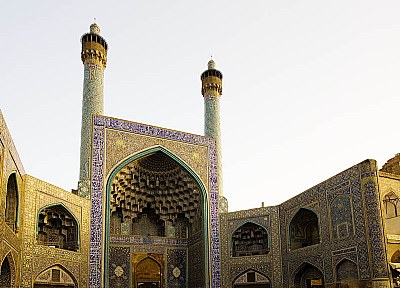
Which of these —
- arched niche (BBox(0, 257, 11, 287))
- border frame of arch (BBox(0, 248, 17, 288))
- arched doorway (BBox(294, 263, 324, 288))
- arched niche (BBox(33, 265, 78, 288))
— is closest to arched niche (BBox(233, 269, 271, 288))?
arched doorway (BBox(294, 263, 324, 288))

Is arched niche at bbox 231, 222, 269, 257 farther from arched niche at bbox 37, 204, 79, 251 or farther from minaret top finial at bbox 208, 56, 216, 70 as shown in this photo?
minaret top finial at bbox 208, 56, 216, 70

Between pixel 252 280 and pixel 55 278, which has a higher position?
pixel 55 278

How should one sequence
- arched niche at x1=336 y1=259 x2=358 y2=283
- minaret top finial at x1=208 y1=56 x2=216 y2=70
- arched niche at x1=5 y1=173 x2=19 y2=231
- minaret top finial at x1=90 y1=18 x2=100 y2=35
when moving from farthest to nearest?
1. minaret top finial at x1=208 y1=56 x2=216 y2=70
2. minaret top finial at x1=90 y1=18 x2=100 y2=35
3. arched niche at x1=336 y1=259 x2=358 y2=283
4. arched niche at x1=5 y1=173 x2=19 y2=231

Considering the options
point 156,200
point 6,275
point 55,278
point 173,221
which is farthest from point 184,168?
point 6,275

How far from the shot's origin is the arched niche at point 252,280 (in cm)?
1260

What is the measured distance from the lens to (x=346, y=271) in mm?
9594

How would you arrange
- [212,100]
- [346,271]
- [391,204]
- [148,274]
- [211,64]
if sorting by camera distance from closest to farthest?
[346,271], [391,204], [148,274], [212,100], [211,64]

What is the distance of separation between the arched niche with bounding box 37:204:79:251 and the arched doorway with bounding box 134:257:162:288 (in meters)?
3.02

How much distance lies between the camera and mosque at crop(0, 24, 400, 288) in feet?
29.3

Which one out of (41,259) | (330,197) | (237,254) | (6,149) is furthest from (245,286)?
(6,149)

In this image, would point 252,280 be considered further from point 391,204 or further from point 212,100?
point 212,100

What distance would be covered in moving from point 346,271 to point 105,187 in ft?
19.9

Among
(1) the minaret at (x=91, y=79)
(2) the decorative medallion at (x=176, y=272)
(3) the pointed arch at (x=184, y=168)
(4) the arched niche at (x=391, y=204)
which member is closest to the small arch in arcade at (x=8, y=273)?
(3) the pointed arch at (x=184, y=168)

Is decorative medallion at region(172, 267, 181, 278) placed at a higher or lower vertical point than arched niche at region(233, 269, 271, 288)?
higher
